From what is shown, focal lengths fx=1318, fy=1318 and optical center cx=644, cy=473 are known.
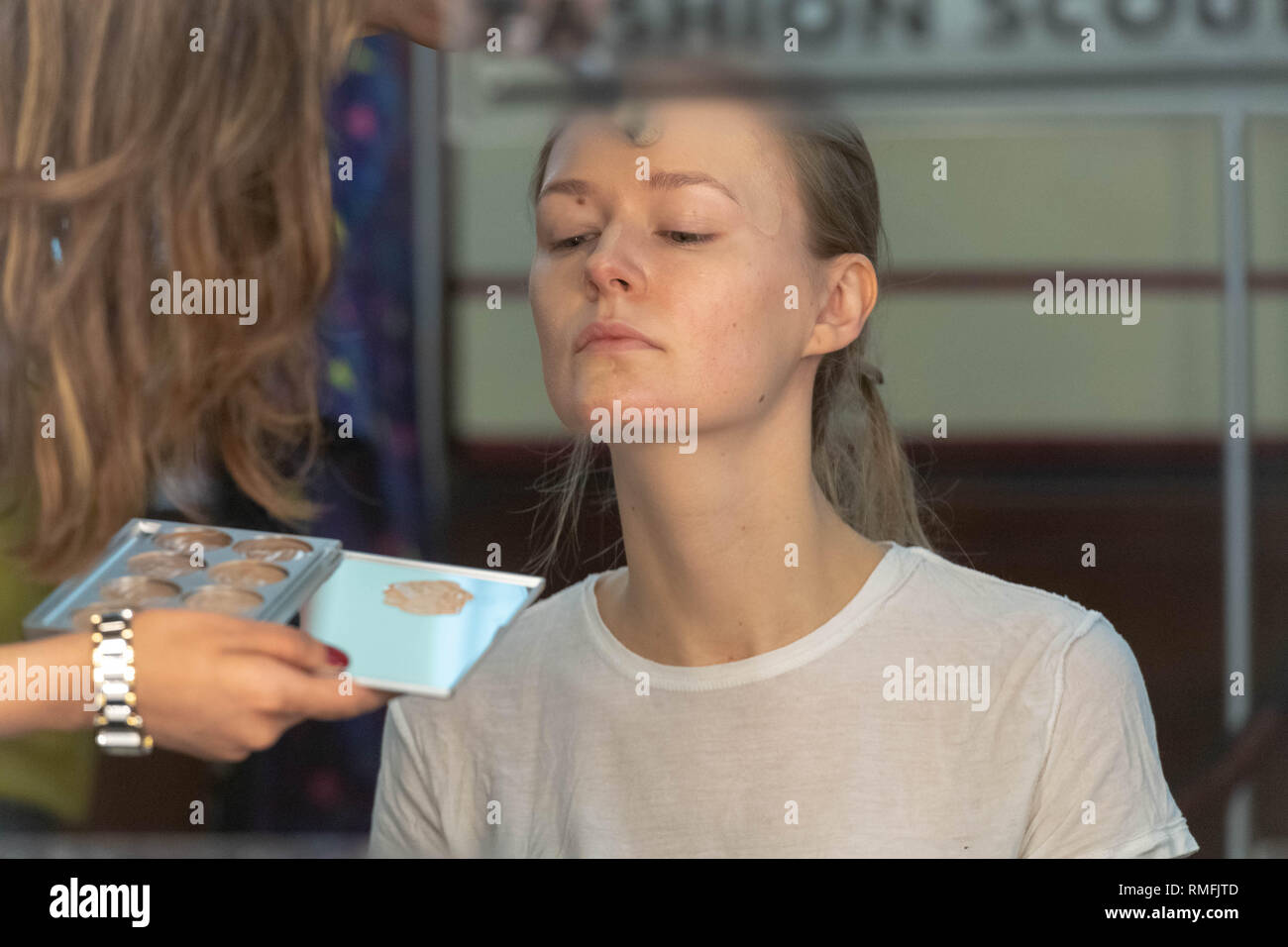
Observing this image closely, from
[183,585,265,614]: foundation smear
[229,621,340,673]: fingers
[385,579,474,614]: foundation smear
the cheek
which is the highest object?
the cheek

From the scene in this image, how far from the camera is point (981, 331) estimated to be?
1545 mm

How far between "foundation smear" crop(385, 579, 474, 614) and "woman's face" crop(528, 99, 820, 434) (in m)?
0.25

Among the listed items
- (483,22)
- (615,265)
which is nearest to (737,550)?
(615,265)

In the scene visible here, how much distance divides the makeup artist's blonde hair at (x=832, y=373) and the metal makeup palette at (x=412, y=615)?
0.07 metres

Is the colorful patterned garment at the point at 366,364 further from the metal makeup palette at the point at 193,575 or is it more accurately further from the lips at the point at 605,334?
the lips at the point at 605,334

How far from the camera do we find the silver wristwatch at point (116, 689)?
4.87ft

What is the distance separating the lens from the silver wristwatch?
1.48 metres

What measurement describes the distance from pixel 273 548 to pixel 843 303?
72 centimetres
